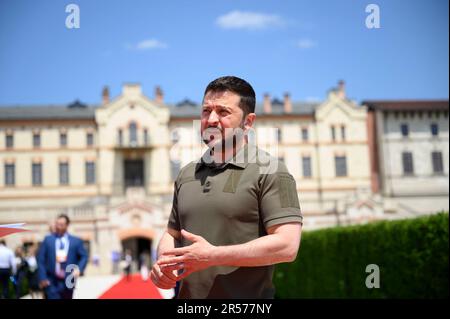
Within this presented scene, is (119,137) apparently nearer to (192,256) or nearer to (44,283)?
(44,283)

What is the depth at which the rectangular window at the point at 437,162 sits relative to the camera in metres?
49.3

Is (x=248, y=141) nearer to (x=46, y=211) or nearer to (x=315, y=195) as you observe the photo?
(x=46, y=211)

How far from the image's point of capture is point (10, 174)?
49.2 meters

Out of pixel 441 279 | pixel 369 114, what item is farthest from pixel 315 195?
pixel 441 279

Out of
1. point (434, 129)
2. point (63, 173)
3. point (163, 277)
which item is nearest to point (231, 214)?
point (163, 277)

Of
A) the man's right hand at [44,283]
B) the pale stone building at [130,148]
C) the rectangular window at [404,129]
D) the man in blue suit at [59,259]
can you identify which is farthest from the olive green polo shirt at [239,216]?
the rectangular window at [404,129]

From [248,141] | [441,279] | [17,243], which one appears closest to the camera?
[248,141]

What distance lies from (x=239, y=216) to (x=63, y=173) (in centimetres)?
4962

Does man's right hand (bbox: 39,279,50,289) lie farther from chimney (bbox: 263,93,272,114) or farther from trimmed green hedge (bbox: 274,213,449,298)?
chimney (bbox: 263,93,272,114)

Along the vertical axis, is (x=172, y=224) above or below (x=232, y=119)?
below

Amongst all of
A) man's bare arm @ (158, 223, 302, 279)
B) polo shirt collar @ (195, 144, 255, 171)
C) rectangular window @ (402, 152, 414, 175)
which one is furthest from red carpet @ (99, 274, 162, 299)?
rectangular window @ (402, 152, 414, 175)

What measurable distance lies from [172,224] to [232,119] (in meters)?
0.56
